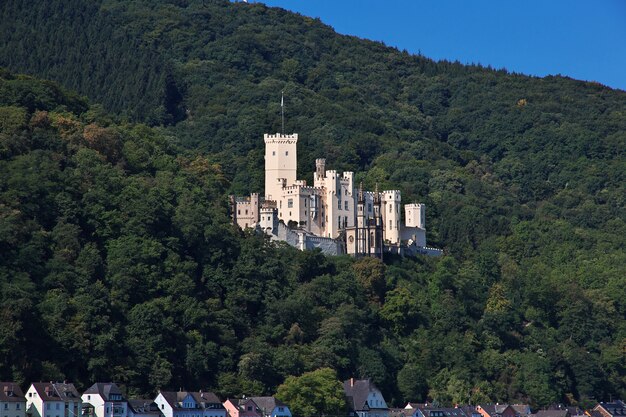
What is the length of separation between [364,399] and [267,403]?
783 cm

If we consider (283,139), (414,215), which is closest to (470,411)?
(414,215)

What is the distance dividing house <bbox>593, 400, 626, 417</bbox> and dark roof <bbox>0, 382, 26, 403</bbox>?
41.4 m

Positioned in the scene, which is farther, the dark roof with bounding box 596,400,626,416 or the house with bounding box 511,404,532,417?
the dark roof with bounding box 596,400,626,416

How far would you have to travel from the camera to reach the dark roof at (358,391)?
96.5 m

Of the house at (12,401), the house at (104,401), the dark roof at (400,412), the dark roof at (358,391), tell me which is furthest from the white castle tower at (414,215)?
the house at (12,401)

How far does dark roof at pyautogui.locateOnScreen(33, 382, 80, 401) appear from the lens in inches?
3300

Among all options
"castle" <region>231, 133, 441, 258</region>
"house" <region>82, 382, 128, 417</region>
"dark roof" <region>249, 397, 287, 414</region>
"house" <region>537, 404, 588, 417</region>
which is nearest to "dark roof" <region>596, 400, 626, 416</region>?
"house" <region>537, 404, 588, 417</region>

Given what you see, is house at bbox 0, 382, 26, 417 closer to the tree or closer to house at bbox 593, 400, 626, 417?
the tree

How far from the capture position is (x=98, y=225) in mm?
106625

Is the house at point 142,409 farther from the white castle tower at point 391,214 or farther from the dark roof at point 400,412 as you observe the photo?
the white castle tower at point 391,214

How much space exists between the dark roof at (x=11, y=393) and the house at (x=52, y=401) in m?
0.67

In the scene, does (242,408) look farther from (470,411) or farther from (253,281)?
(253,281)

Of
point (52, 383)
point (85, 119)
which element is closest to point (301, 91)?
point (85, 119)

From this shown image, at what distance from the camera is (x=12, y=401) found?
82188 millimetres
